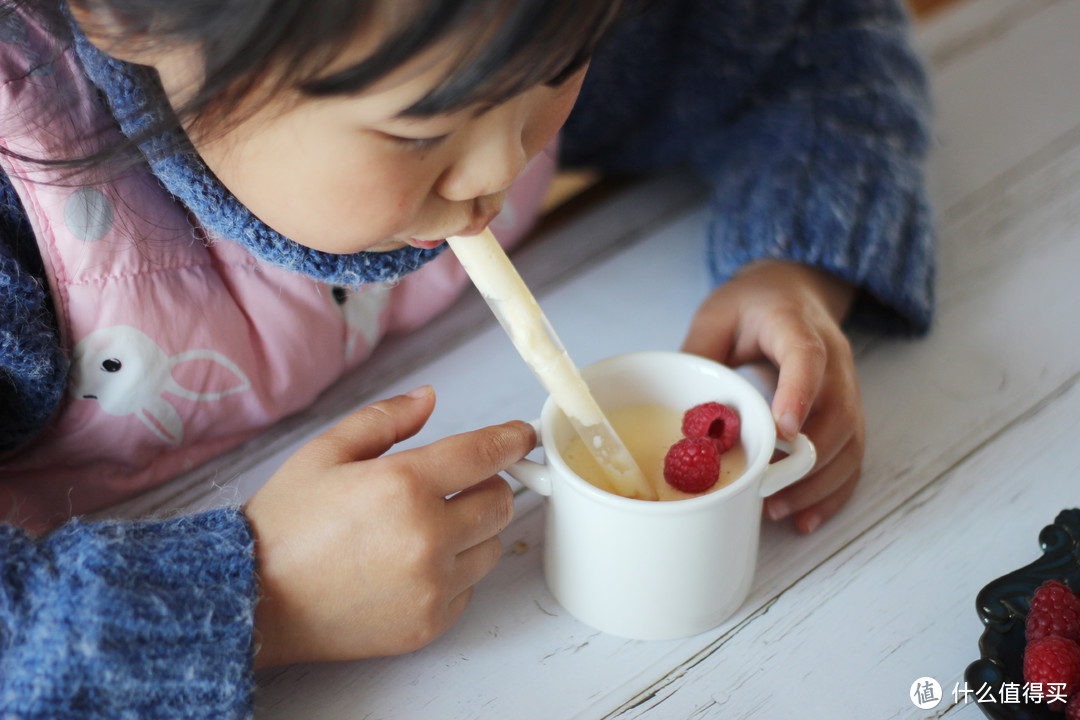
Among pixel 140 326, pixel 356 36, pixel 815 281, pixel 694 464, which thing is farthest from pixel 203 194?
pixel 815 281

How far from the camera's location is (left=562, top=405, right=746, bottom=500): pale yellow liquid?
1.92 ft

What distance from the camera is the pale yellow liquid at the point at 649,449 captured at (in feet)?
1.92

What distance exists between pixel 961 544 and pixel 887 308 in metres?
0.22

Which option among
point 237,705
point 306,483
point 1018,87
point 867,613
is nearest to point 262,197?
point 306,483

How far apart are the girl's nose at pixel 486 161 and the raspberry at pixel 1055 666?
0.36 metres

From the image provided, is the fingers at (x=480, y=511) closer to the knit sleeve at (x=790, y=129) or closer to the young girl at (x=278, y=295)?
the young girl at (x=278, y=295)

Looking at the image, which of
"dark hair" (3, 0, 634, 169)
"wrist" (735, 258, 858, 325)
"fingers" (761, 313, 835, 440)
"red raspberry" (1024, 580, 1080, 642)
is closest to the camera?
"dark hair" (3, 0, 634, 169)

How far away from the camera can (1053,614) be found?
511mm

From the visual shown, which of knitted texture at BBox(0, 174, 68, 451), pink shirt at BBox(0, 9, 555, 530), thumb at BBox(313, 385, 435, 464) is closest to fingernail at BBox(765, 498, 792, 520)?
thumb at BBox(313, 385, 435, 464)

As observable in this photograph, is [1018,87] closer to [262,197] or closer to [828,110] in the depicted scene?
[828,110]

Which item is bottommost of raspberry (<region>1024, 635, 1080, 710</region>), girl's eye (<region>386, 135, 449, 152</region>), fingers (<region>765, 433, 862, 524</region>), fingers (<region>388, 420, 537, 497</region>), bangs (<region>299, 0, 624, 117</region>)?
raspberry (<region>1024, 635, 1080, 710</region>)

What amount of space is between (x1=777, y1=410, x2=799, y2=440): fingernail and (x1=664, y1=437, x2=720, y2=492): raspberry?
0.05 meters

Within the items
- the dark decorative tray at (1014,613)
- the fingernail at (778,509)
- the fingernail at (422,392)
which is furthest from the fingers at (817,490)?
the fingernail at (422,392)

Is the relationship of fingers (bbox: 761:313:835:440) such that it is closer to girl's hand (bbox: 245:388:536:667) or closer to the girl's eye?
girl's hand (bbox: 245:388:536:667)
